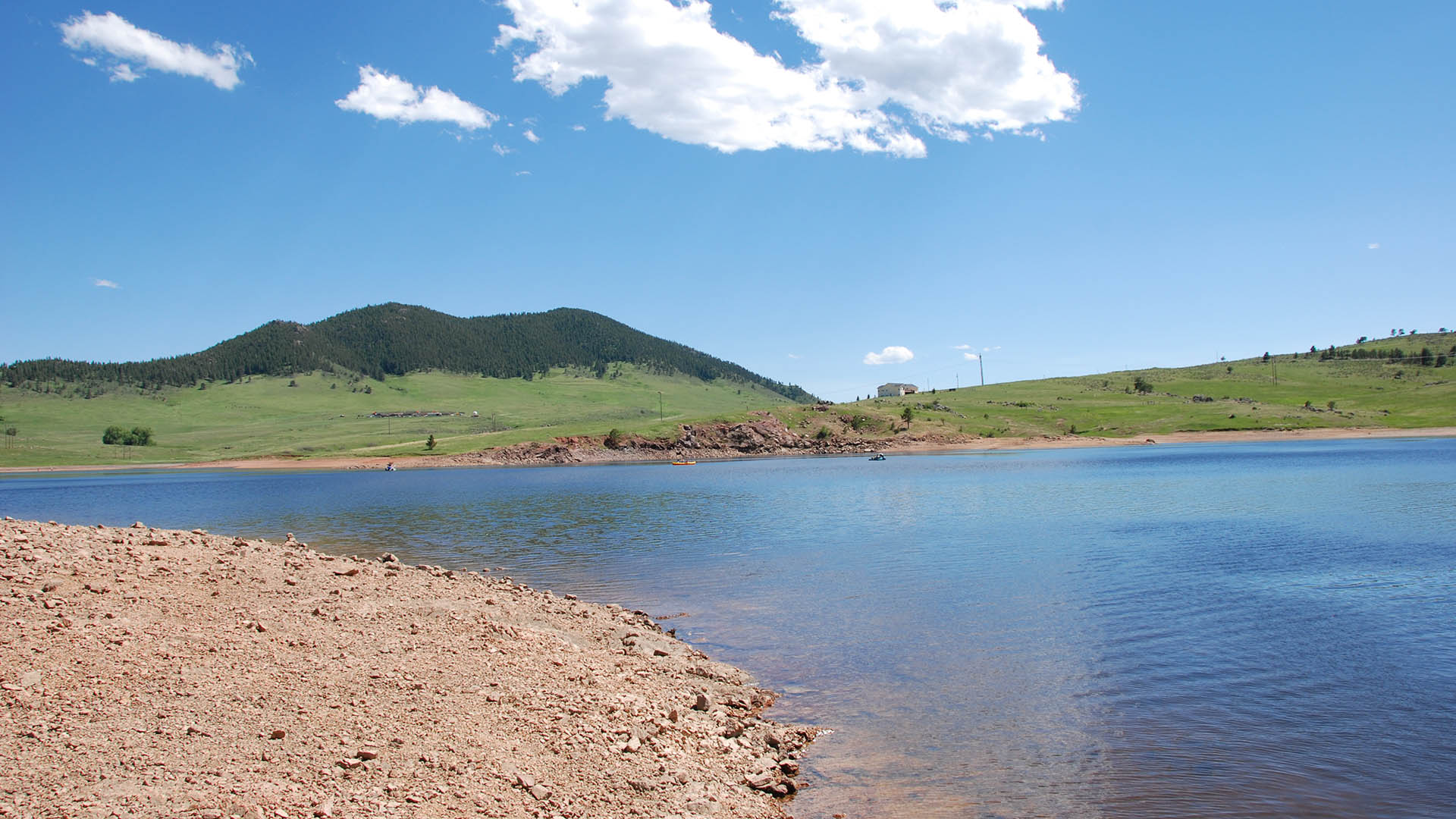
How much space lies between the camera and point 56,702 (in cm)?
898

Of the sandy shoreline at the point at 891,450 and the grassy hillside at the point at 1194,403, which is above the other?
the grassy hillside at the point at 1194,403

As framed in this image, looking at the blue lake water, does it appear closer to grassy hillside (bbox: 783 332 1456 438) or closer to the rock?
the rock

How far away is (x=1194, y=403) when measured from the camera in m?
135

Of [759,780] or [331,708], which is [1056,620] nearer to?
[759,780]

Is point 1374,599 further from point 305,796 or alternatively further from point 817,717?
point 305,796

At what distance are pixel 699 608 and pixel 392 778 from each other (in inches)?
509

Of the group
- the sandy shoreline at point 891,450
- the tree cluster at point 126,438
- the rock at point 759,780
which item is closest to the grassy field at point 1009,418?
the tree cluster at point 126,438

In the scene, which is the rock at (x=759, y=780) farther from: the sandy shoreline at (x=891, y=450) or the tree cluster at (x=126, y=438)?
the tree cluster at (x=126, y=438)

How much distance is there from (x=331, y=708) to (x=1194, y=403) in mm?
149883

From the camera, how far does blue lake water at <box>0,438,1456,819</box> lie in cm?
1057

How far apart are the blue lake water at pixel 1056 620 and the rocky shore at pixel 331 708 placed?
1.71 metres

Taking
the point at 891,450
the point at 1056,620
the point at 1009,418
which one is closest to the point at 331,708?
the point at 1056,620

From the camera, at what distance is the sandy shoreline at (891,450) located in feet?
361

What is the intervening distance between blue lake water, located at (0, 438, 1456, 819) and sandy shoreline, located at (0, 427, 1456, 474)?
211ft
